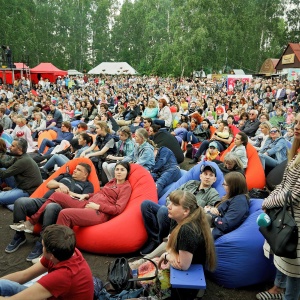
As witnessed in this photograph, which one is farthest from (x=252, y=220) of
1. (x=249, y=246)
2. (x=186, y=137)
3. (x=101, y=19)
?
(x=101, y=19)

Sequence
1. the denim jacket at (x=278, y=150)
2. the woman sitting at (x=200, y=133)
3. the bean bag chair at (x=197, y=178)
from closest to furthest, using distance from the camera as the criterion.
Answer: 1. the bean bag chair at (x=197, y=178)
2. the denim jacket at (x=278, y=150)
3. the woman sitting at (x=200, y=133)

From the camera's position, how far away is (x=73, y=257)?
7.16ft

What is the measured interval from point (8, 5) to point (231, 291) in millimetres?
34246

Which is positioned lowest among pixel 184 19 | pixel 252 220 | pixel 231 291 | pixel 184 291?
pixel 231 291

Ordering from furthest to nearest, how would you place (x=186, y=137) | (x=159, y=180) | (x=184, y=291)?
(x=186, y=137) → (x=159, y=180) → (x=184, y=291)

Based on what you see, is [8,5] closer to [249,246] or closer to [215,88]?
[215,88]

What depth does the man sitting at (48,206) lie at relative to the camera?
3693mm

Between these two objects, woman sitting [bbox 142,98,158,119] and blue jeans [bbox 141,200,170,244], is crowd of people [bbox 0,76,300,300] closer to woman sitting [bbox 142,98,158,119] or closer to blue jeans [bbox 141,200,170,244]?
blue jeans [bbox 141,200,170,244]

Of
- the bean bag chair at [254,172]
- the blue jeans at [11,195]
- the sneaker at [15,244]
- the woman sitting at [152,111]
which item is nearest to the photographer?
the sneaker at [15,244]

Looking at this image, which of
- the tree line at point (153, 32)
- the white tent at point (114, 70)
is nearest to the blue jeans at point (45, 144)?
the tree line at point (153, 32)

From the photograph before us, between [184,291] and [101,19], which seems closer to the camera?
[184,291]

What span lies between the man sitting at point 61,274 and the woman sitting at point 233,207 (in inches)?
58.8

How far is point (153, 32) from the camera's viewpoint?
4050 centimetres

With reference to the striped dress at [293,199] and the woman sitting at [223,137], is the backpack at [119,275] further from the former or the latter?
the woman sitting at [223,137]
